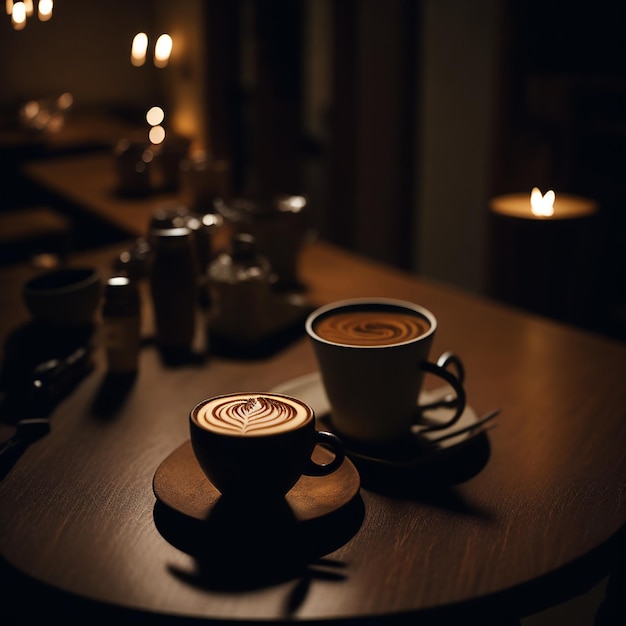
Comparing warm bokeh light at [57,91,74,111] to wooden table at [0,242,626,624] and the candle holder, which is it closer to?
the candle holder

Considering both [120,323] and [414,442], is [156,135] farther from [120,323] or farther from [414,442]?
[414,442]

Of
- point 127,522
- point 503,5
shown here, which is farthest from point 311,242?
point 503,5

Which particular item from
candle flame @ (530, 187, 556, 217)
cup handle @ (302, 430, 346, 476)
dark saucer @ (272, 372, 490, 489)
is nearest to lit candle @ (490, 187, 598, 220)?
candle flame @ (530, 187, 556, 217)

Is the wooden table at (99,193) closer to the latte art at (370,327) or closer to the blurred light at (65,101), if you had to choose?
the latte art at (370,327)

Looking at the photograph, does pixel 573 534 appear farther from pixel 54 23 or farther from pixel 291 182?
pixel 54 23

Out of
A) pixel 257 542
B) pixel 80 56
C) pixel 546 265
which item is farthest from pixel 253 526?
pixel 80 56

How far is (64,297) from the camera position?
125cm

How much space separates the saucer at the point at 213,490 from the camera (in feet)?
2.60

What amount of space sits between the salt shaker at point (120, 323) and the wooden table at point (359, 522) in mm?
37

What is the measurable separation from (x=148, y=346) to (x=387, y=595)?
73 centimetres

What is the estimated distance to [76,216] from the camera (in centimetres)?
333

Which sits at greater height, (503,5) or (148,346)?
(503,5)

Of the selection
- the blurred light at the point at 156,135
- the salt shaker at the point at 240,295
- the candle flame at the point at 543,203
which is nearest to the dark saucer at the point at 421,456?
the salt shaker at the point at 240,295

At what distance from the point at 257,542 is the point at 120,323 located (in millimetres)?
510
